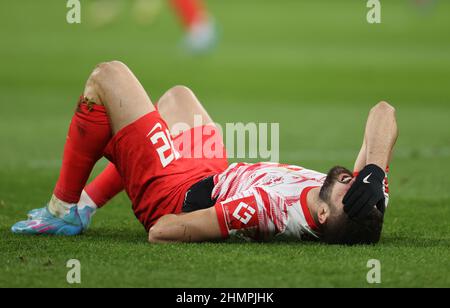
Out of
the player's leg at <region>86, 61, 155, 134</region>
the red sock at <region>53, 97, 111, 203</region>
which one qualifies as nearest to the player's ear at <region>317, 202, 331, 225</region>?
the player's leg at <region>86, 61, 155, 134</region>

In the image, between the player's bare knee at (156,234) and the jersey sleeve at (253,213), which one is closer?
the jersey sleeve at (253,213)

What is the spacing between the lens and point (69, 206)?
5801 mm

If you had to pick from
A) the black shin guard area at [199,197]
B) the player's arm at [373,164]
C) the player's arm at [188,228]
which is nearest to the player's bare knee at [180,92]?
the black shin guard area at [199,197]

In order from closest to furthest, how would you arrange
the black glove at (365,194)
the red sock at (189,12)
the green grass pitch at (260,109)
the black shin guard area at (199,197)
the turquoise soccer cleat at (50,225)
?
the green grass pitch at (260,109)
the black glove at (365,194)
the black shin guard area at (199,197)
the turquoise soccer cleat at (50,225)
the red sock at (189,12)

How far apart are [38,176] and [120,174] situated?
2.86m

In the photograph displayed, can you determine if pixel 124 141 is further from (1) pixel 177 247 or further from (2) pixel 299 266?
(2) pixel 299 266

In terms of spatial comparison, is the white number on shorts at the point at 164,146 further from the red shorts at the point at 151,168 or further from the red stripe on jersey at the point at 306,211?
the red stripe on jersey at the point at 306,211

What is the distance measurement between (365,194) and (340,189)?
186 mm

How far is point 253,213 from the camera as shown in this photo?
519cm

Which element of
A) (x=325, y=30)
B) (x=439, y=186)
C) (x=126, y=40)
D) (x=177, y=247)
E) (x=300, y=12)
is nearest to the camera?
(x=177, y=247)

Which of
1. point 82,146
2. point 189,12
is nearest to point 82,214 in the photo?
point 82,146

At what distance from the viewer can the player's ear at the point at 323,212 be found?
5188 mm

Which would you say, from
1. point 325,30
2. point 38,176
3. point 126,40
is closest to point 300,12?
point 325,30

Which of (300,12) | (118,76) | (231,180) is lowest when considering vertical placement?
(231,180)
